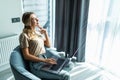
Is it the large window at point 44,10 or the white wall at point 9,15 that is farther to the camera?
the large window at point 44,10

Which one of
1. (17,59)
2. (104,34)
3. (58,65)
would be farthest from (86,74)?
(17,59)

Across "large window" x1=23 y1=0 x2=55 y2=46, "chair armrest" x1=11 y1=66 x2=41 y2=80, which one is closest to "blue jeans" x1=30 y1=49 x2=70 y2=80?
"chair armrest" x1=11 y1=66 x2=41 y2=80

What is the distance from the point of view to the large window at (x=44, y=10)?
9.62ft

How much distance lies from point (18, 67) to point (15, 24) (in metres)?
1.28

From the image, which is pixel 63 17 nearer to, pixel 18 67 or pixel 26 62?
pixel 26 62

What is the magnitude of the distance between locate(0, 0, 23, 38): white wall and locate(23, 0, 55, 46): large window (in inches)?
13.9

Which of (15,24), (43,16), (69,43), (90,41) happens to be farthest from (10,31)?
(90,41)

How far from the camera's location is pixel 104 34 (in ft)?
7.98

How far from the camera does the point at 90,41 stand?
8.80ft

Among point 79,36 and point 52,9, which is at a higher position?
point 52,9

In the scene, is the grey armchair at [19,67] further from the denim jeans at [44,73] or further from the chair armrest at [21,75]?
the denim jeans at [44,73]

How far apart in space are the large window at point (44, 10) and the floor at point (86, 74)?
3.53 ft

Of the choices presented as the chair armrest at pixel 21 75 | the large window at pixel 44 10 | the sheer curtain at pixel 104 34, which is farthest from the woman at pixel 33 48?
the large window at pixel 44 10

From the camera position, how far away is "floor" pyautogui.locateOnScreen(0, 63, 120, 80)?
240cm
